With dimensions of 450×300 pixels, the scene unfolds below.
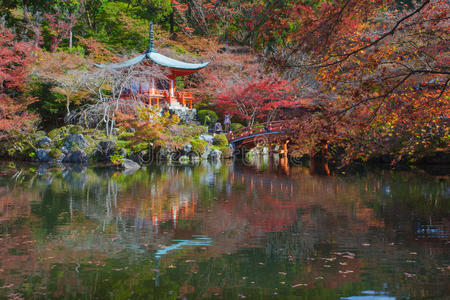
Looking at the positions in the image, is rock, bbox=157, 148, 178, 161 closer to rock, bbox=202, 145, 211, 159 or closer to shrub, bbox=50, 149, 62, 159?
rock, bbox=202, 145, 211, 159

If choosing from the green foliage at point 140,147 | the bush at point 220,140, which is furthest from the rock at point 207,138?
the green foliage at point 140,147

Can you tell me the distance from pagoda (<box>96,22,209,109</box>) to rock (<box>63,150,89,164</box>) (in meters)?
5.07

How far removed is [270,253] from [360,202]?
4675 mm

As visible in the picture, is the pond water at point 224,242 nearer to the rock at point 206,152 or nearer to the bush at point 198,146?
the bush at point 198,146

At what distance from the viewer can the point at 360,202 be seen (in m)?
9.92

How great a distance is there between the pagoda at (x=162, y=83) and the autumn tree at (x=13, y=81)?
4860 millimetres

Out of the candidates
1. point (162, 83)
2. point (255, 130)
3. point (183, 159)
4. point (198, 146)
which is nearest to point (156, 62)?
point (162, 83)

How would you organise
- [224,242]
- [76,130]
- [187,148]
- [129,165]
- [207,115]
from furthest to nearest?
1. [207,115]
2. [187,148]
3. [76,130]
4. [129,165]
5. [224,242]

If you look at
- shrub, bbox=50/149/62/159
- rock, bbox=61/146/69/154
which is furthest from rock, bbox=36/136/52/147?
rock, bbox=61/146/69/154

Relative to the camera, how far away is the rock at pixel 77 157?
20.4 meters

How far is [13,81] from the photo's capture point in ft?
74.1

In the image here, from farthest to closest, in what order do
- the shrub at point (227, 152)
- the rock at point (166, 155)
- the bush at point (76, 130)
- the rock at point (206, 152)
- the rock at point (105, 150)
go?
the shrub at point (227, 152) < the rock at point (206, 152) < the rock at point (166, 155) < the bush at point (76, 130) < the rock at point (105, 150)

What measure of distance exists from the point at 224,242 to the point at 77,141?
15987 millimetres

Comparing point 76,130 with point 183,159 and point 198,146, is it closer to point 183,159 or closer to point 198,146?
point 183,159
